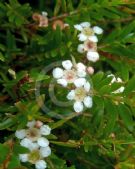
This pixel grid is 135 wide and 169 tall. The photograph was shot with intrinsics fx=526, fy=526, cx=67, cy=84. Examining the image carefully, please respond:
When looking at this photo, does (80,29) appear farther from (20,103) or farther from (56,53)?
(20,103)

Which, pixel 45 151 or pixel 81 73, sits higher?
pixel 81 73

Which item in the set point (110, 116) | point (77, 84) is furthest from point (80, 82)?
point (110, 116)

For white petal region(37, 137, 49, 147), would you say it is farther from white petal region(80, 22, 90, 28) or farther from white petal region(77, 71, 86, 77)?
white petal region(80, 22, 90, 28)

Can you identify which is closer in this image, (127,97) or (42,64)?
(127,97)

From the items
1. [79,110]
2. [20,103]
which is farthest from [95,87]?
[20,103]

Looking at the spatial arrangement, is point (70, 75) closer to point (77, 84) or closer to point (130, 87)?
point (77, 84)

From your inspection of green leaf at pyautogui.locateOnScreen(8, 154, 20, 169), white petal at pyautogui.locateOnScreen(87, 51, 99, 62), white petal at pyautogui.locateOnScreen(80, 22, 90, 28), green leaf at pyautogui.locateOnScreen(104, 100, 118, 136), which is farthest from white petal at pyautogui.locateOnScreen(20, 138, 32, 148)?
white petal at pyautogui.locateOnScreen(80, 22, 90, 28)

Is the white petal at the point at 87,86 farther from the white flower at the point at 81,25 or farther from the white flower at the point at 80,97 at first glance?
the white flower at the point at 81,25
